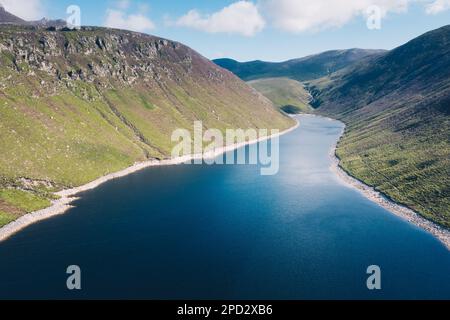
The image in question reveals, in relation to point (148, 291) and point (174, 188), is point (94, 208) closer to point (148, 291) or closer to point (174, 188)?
point (174, 188)

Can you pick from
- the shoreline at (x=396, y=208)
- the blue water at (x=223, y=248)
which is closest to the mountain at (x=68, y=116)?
the blue water at (x=223, y=248)

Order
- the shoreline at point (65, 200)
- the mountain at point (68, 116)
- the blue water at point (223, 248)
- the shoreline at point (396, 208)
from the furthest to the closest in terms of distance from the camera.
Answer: the mountain at point (68, 116)
the shoreline at point (65, 200)
the shoreline at point (396, 208)
the blue water at point (223, 248)

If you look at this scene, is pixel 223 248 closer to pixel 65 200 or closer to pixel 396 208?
pixel 65 200

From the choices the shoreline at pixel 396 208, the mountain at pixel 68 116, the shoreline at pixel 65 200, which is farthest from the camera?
the mountain at pixel 68 116

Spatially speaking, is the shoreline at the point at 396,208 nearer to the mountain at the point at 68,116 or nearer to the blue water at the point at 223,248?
the blue water at the point at 223,248

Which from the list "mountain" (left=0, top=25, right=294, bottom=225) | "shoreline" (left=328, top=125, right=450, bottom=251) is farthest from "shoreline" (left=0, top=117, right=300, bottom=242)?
"shoreline" (left=328, top=125, right=450, bottom=251)

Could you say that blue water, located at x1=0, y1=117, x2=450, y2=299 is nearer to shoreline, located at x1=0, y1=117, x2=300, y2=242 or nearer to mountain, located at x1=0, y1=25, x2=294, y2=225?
shoreline, located at x1=0, y1=117, x2=300, y2=242
